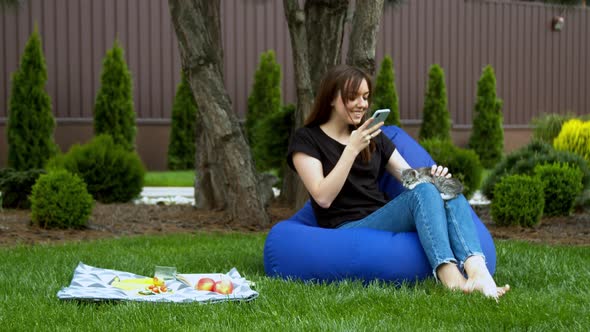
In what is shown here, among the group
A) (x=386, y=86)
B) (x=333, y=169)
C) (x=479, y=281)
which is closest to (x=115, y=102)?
(x=386, y=86)

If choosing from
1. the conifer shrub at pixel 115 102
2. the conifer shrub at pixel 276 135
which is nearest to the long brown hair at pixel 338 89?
the conifer shrub at pixel 276 135

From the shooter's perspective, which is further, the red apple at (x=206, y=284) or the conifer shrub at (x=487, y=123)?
the conifer shrub at (x=487, y=123)

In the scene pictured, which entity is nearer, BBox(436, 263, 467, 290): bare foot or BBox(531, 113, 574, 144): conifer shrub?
BBox(436, 263, 467, 290): bare foot

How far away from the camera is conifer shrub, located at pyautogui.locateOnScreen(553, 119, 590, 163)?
426 inches

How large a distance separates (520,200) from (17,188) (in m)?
5.01

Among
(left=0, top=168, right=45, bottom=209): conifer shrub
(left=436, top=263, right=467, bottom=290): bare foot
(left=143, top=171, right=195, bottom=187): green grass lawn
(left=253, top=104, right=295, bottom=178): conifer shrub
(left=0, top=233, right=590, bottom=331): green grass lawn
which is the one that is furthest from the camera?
(left=143, top=171, right=195, bottom=187): green grass lawn

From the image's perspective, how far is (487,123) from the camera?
1747cm

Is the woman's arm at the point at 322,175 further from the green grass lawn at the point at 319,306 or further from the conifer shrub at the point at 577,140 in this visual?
the conifer shrub at the point at 577,140

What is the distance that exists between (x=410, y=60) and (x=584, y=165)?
9.68 metres

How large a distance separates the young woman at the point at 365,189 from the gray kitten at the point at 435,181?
4cm

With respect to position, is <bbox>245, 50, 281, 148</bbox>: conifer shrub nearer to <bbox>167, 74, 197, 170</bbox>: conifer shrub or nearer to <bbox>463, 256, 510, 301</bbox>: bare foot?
<bbox>167, 74, 197, 170</bbox>: conifer shrub

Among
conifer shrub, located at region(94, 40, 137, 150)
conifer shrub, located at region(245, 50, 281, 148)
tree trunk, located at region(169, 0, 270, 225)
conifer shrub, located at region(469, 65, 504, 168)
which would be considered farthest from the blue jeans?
conifer shrub, located at region(469, 65, 504, 168)

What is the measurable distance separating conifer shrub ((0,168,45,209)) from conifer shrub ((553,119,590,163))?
19.9 feet

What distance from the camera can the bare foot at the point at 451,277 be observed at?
14.3 ft
